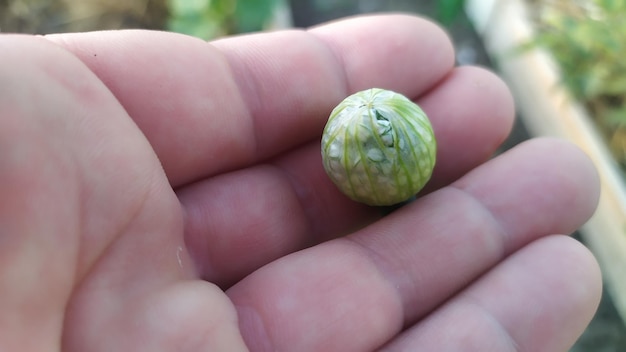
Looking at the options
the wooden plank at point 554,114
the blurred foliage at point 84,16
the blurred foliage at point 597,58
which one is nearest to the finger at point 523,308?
the wooden plank at point 554,114

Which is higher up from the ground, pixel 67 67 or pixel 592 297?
pixel 67 67

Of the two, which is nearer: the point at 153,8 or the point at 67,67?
the point at 67,67

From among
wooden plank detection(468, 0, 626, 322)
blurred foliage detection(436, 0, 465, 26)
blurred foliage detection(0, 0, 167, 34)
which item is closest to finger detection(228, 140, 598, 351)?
wooden plank detection(468, 0, 626, 322)

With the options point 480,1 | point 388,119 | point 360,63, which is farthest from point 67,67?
point 480,1

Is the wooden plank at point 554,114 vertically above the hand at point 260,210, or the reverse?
the hand at point 260,210

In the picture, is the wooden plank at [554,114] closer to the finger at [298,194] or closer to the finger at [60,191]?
the finger at [298,194]

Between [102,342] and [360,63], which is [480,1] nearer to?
[360,63]

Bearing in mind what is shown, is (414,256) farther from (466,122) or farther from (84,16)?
(84,16)

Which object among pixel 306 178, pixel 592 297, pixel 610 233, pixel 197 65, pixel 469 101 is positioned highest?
pixel 197 65
